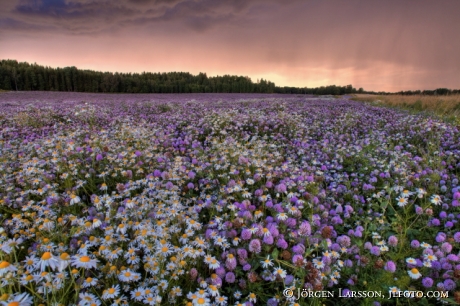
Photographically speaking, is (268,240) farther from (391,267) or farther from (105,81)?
(105,81)

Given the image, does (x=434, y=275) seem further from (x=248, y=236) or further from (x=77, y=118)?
(x=77, y=118)

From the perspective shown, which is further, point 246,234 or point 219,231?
point 219,231

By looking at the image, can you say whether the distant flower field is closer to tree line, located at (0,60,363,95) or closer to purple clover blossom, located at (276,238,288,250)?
purple clover blossom, located at (276,238,288,250)

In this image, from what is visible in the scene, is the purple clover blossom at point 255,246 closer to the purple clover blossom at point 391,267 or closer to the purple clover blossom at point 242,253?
the purple clover blossom at point 242,253

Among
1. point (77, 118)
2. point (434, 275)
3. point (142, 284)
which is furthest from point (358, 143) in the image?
point (77, 118)

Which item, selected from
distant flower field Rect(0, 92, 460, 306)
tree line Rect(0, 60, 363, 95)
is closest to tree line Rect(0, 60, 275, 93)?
tree line Rect(0, 60, 363, 95)

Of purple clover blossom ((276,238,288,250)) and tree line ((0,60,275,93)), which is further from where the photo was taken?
tree line ((0,60,275,93))

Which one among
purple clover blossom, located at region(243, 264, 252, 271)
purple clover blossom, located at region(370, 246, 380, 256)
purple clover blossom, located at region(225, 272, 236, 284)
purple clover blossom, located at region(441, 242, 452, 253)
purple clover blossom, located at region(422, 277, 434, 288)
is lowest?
purple clover blossom, located at region(225, 272, 236, 284)

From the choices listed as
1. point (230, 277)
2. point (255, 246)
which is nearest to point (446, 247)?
point (255, 246)

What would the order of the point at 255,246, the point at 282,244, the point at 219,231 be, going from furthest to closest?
the point at 219,231 < the point at 282,244 < the point at 255,246

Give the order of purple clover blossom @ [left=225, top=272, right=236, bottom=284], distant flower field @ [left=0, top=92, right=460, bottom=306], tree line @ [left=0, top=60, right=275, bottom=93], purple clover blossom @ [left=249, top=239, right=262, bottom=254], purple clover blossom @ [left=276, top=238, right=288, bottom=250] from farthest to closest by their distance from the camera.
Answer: tree line @ [left=0, top=60, right=275, bottom=93]
purple clover blossom @ [left=276, top=238, right=288, bottom=250]
purple clover blossom @ [left=249, top=239, right=262, bottom=254]
purple clover blossom @ [left=225, top=272, right=236, bottom=284]
distant flower field @ [left=0, top=92, right=460, bottom=306]

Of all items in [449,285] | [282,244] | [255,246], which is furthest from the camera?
[282,244]

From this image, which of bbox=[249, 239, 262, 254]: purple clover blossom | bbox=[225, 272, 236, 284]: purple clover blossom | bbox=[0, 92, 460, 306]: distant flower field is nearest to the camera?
bbox=[0, 92, 460, 306]: distant flower field

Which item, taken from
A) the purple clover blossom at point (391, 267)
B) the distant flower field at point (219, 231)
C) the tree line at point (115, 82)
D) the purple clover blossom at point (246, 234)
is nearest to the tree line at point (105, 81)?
the tree line at point (115, 82)
